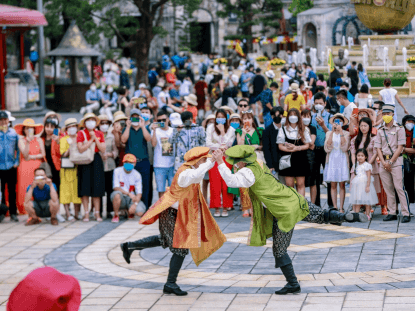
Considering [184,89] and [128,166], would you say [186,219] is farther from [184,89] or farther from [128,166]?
[184,89]

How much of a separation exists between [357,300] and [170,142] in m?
5.81

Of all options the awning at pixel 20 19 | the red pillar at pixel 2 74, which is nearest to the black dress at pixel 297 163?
the awning at pixel 20 19

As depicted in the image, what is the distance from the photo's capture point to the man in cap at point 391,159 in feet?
34.8

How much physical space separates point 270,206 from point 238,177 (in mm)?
454

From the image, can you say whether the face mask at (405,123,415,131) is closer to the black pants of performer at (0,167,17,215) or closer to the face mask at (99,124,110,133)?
the face mask at (99,124,110,133)

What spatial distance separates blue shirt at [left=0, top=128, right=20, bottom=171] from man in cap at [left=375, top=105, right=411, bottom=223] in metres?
5.83

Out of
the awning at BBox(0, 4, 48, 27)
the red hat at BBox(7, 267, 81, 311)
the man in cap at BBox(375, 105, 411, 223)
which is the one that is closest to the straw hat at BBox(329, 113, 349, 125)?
the man in cap at BBox(375, 105, 411, 223)

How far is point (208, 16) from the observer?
59.6m

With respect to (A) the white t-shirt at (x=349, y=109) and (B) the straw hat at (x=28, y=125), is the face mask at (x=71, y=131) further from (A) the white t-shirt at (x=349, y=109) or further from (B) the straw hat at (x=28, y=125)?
(A) the white t-shirt at (x=349, y=109)

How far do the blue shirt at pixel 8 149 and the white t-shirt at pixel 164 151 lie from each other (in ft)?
7.67

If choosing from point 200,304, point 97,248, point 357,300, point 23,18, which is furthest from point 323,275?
point 23,18

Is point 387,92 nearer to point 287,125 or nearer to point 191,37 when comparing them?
point 287,125

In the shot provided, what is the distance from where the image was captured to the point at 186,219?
24.3 ft

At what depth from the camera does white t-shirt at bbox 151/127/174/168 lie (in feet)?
39.7
